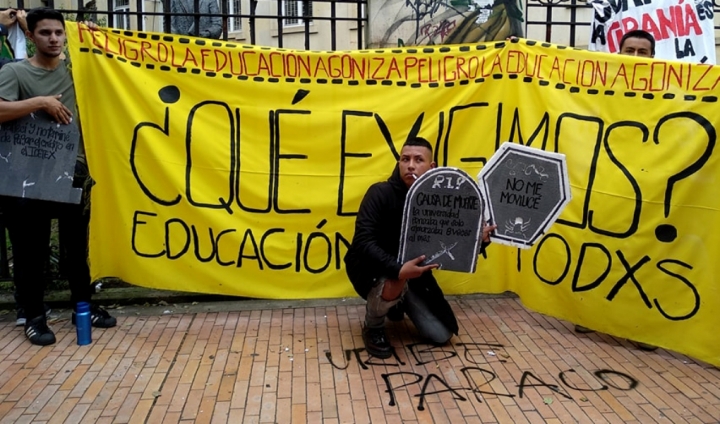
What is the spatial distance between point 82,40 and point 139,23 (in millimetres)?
922

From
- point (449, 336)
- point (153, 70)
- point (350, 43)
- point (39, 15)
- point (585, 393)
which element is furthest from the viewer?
point (350, 43)

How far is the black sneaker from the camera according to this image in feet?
13.0

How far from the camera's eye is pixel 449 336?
4.00m

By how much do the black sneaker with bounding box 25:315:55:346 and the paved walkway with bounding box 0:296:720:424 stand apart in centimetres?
6

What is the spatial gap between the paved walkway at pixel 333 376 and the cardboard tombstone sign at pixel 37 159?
1008mm

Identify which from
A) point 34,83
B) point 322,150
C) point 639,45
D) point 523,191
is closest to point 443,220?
point 523,191

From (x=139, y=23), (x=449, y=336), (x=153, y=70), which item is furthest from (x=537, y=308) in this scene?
(x=139, y=23)

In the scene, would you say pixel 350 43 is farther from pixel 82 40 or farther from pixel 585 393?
pixel 585 393

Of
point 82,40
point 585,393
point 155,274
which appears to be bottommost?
point 585,393

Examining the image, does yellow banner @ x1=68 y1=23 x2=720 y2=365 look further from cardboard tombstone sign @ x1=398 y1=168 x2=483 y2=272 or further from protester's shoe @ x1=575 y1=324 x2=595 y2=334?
cardboard tombstone sign @ x1=398 y1=168 x2=483 y2=272

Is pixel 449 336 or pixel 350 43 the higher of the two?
pixel 350 43

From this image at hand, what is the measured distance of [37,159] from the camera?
3.83 meters

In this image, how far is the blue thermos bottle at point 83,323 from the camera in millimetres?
3951

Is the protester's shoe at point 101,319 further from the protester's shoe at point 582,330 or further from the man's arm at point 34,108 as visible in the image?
the protester's shoe at point 582,330
